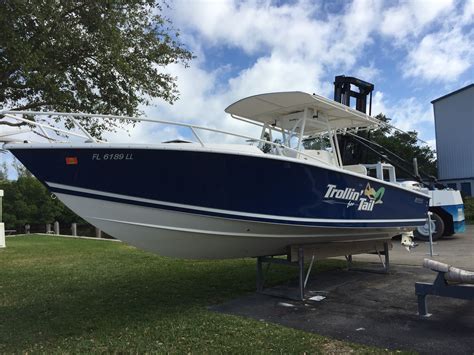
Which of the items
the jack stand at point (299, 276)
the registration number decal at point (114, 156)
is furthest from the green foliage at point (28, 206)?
the registration number decal at point (114, 156)

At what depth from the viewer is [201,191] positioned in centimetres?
482

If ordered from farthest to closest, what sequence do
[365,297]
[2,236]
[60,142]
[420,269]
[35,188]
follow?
[35,188] < [2,236] < [420,269] < [365,297] < [60,142]

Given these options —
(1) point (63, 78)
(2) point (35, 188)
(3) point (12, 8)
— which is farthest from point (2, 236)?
(2) point (35, 188)

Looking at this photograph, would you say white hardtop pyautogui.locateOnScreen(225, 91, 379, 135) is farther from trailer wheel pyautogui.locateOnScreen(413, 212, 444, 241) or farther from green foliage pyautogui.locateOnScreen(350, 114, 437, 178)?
green foliage pyautogui.locateOnScreen(350, 114, 437, 178)

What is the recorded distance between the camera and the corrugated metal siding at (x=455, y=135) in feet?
85.2

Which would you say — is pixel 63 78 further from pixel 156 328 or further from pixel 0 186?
pixel 0 186

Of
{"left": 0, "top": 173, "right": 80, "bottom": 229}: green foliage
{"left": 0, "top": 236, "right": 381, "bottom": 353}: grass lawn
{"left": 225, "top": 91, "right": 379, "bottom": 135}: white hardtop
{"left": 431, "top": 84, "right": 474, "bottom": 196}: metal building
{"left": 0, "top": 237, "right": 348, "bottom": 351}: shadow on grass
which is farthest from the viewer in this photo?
{"left": 0, "top": 173, "right": 80, "bottom": 229}: green foliage

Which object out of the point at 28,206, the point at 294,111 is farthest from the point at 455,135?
the point at 28,206

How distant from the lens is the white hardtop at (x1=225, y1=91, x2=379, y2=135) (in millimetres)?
6191

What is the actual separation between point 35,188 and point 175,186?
29.7m

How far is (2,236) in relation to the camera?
1523cm

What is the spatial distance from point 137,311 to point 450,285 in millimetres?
3537

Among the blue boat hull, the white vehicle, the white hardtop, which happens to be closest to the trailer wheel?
the white vehicle

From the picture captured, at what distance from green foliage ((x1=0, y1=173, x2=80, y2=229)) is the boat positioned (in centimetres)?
2751
